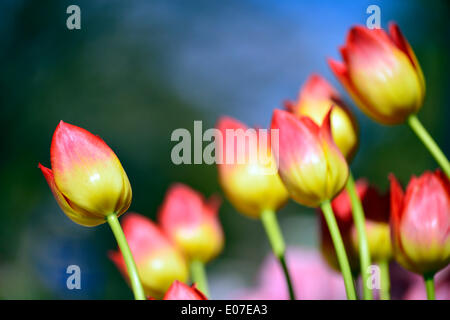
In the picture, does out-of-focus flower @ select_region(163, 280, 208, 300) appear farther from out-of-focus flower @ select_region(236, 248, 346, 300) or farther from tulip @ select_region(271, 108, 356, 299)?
out-of-focus flower @ select_region(236, 248, 346, 300)

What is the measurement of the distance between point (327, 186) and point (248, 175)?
0.05 m

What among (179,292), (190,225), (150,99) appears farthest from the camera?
(150,99)

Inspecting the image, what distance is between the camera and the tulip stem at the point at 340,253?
0.20 metres

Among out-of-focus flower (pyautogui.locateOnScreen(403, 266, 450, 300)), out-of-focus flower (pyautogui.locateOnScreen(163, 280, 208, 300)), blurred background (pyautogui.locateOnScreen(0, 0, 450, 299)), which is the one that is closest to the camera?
out-of-focus flower (pyautogui.locateOnScreen(163, 280, 208, 300))

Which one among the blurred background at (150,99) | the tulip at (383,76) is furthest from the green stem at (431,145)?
the blurred background at (150,99)

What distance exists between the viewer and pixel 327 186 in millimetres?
216

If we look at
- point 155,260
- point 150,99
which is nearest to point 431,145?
point 155,260

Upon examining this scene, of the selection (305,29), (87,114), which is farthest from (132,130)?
(305,29)

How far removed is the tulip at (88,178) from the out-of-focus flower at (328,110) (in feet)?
0.31

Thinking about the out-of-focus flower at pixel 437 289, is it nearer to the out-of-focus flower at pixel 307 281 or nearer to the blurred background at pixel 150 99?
the out-of-focus flower at pixel 307 281

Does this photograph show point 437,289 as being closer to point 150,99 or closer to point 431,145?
point 431,145

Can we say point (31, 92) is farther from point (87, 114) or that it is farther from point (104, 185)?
point (104, 185)

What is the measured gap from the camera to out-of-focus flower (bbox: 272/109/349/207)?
213mm

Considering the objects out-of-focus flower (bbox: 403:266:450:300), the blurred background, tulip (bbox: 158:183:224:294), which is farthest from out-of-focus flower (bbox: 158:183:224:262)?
the blurred background
